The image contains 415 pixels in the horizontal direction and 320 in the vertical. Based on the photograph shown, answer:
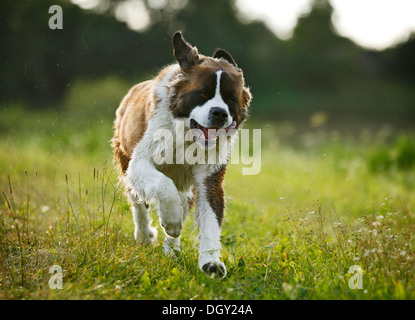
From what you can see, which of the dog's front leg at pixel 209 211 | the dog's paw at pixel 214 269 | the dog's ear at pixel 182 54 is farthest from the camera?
the dog's ear at pixel 182 54

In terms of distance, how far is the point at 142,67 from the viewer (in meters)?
10.9

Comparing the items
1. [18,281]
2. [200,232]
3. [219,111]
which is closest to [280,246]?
[200,232]

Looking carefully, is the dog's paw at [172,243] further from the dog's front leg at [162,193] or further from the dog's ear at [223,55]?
the dog's ear at [223,55]

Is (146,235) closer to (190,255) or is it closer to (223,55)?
(190,255)

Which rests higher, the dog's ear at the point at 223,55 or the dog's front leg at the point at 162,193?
the dog's ear at the point at 223,55

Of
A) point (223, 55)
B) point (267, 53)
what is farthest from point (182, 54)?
point (267, 53)

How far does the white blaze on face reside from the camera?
3.86 m

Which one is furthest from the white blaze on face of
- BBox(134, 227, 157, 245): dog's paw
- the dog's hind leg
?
BBox(134, 227, 157, 245): dog's paw

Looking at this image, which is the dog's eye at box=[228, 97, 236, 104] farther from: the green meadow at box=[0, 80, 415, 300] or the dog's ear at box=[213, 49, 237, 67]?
the green meadow at box=[0, 80, 415, 300]

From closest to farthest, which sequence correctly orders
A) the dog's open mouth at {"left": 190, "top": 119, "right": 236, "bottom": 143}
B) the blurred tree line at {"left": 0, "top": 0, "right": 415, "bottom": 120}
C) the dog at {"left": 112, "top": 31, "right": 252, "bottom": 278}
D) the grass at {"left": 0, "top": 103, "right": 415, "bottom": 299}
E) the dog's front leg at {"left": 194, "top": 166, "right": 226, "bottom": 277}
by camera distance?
the grass at {"left": 0, "top": 103, "right": 415, "bottom": 299}
the dog's front leg at {"left": 194, "top": 166, "right": 226, "bottom": 277}
the dog at {"left": 112, "top": 31, "right": 252, "bottom": 278}
the dog's open mouth at {"left": 190, "top": 119, "right": 236, "bottom": 143}
the blurred tree line at {"left": 0, "top": 0, "right": 415, "bottom": 120}

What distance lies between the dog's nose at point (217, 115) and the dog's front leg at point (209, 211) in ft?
1.70

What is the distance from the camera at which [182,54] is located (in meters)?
4.20

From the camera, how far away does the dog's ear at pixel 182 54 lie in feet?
13.7

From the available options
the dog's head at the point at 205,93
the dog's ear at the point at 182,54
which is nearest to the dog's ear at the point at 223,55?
the dog's head at the point at 205,93
